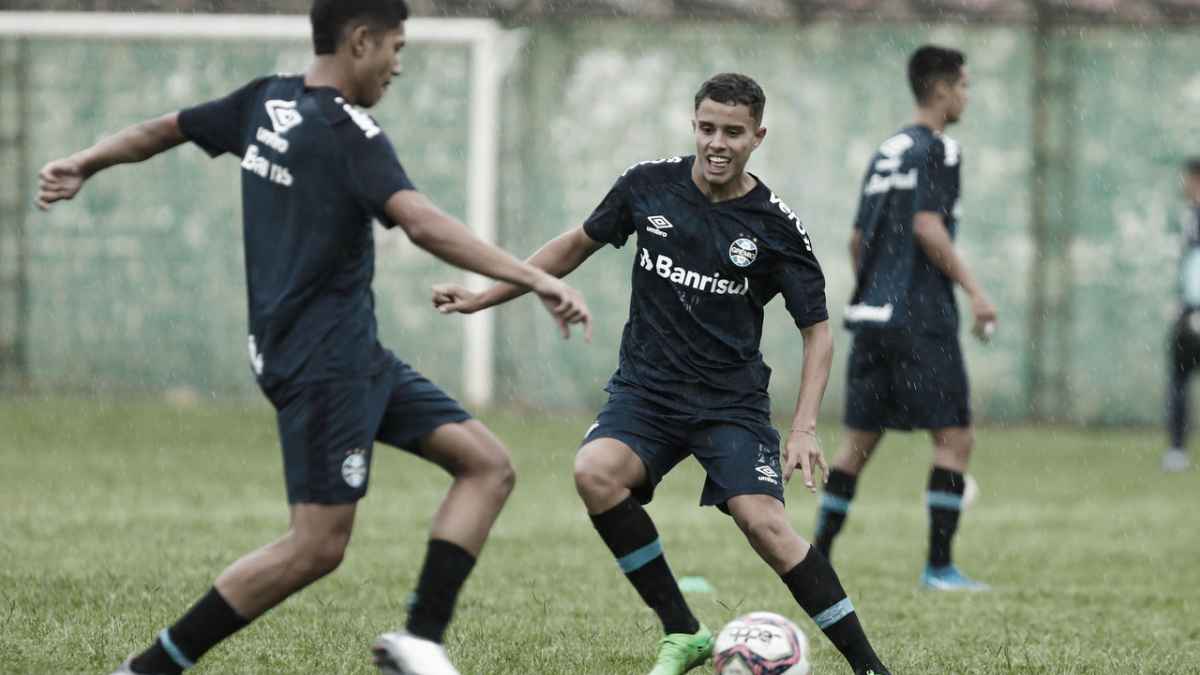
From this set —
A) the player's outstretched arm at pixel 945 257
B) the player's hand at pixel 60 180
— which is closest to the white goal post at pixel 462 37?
the player's outstretched arm at pixel 945 257

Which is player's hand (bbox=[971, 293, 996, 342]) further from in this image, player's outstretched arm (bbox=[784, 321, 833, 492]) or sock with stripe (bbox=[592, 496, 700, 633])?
sock with stripe (bbox=[592, 496, 700, 633])

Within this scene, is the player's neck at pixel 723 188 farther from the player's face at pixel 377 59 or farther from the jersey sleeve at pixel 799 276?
the player's face at pixel 377 59

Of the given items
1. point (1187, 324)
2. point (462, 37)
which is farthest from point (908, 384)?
point (462, 37)

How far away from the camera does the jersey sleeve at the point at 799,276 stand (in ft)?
19.8

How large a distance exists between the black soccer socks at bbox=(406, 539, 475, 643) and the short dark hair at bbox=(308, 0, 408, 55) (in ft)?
4.60

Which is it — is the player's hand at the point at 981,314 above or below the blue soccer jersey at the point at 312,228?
below

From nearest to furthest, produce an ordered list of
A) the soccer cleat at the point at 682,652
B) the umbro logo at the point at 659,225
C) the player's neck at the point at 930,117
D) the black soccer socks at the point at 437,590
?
the black soccer socks at the point at 437,590 → the soccer cleat at the point at 682,652 → the umbro logo at the point at 659,225 → the player's neck at the point at 930,117

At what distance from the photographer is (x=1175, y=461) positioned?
14695 millimetres

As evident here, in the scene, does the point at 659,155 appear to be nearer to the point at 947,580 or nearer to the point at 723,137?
the point at 947,580

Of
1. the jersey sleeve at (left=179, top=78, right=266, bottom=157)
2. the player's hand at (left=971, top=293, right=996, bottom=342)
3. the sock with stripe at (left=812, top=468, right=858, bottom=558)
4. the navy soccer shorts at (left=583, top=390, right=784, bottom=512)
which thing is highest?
the jersey sleeve at (left=179, top=78, right=266, bottom=157)

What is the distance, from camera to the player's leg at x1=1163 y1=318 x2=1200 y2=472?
48.0 feet

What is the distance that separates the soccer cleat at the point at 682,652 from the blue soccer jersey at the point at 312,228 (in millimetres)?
1466

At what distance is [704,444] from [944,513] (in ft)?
9.76

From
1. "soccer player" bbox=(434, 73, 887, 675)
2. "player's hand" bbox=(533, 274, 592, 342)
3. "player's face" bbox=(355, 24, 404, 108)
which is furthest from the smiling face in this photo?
"soccer player" bbox=(434, 73, 887, 675)
